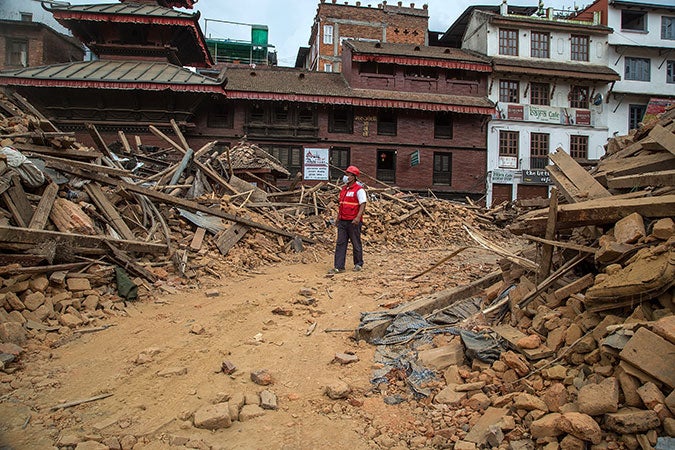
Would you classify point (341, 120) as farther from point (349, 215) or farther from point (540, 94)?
point (349, 215)

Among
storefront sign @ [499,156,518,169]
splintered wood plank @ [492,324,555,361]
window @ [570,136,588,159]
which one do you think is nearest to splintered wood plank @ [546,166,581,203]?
splintered wood plank @ [492,324,555,361]

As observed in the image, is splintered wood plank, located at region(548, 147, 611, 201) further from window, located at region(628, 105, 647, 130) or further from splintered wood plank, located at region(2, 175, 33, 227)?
window, located at region(628, 105, 647, 130)

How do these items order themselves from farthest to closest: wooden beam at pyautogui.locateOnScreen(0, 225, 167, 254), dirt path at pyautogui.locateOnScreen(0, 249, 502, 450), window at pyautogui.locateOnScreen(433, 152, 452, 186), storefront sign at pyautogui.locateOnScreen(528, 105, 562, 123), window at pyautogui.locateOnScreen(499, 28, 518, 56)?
window at pyautogui.locateOnScreen(499, 28, 518, 56)
storefront sign at pyautogui.locateOnScreen(528, 105, 562, 123)
window at pyautogui.locateOnScreen(433, 152, 452, 186)
wooden beam at pyautogui.locateOnScreen(0, 225, 167, 254)
dirt path at pyautogui.locateOnScreen(0, 249, 502, 450)

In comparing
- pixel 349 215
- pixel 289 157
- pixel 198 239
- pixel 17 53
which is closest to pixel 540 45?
pixel 289 157

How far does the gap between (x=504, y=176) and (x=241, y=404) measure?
2745cm

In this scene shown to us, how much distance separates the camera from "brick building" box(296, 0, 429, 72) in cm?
4122

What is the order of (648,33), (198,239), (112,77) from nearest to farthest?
(198,239) < (112,77) < (648,33)

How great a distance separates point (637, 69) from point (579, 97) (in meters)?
5.53

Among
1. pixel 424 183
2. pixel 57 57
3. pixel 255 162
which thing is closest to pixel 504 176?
pixel 424 183

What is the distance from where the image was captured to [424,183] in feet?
87.2

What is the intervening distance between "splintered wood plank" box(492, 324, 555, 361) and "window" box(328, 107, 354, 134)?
22.7m

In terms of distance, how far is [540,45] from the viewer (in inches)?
1165

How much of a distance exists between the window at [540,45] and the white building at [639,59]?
15.6 feet

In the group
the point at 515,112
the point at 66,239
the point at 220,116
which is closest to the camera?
the point at 66,239
